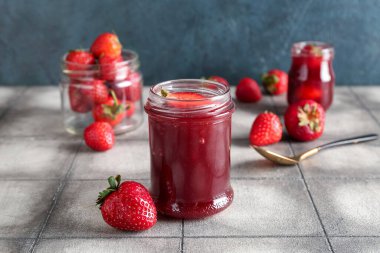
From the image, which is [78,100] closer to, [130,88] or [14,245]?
[130,88]

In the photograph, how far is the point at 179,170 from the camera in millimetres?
1202

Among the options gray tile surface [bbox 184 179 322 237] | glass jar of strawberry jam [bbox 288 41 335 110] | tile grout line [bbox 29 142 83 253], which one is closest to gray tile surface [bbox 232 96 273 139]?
glass jar of strawberry jam [bbox 288 41 335 110]

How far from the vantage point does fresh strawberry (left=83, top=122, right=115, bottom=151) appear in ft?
5.16

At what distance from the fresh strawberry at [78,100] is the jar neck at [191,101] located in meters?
0.55

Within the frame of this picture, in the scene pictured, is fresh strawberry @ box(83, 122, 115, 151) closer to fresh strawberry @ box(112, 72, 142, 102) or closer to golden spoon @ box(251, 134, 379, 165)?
fresh strawberry @ box(112, 72, 142, 102)

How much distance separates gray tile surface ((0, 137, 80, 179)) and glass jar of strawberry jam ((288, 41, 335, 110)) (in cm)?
68

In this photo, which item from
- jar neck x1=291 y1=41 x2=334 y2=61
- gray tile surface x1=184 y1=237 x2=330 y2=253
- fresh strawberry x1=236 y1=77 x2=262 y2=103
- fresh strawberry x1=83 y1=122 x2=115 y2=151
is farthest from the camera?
fresh strawberry x1=236 y1=77 x2=262 y2=103

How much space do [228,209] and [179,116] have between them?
0.81ft

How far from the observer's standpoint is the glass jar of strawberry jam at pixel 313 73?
1822mm

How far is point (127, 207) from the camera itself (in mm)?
1135

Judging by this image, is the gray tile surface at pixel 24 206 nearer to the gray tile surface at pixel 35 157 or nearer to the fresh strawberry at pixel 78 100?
the gray tile surface at pixel 35 157

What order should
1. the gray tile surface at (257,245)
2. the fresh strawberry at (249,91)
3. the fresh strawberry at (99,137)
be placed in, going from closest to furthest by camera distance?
the gray tile surface at (257,245) → the fresh strawberry at (99,137) → the fresh strawberry at (249,91)

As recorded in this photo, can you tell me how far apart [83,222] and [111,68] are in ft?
1.98

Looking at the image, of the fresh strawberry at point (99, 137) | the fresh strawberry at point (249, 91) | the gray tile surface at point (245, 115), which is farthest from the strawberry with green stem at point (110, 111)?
the fresh strawberry at point (249, 91)
